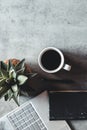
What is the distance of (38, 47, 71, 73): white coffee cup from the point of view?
979 millimetres

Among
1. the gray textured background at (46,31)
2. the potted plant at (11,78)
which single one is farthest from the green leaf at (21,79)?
the gray textured background at (46,31)

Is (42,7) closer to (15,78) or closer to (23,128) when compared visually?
(15,78)

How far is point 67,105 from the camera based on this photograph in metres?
1.01

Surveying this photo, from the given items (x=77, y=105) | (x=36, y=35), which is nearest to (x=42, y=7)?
(x=36, y=35)

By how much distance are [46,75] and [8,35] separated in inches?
6.6

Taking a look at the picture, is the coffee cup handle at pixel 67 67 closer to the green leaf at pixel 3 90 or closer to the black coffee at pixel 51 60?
the black coffee at pixel 51 60

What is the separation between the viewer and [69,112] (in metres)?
1.00

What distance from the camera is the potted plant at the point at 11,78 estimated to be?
3.07 ft

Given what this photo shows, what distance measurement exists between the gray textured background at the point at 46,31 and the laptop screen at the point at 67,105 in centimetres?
3

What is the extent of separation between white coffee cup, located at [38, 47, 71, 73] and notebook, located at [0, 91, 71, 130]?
0.27ft

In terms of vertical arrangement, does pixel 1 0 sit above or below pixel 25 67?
above

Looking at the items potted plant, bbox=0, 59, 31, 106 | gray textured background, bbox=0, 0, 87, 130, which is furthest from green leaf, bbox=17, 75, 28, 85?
gray textured background, bbox=0, 0, 87, 130

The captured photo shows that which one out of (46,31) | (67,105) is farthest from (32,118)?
(46,31)

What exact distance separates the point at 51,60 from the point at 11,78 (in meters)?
0.13
